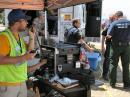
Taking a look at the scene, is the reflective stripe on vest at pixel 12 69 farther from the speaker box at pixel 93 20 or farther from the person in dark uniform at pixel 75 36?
the speaker box at pixel 93 20

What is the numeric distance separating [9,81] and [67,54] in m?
1.49

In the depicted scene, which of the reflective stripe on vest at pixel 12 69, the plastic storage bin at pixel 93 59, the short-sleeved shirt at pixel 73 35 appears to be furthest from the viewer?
the plastic storage bin at pixel 93 59

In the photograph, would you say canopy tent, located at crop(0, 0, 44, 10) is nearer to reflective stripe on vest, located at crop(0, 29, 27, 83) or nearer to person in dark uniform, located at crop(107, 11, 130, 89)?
reflective stripe on vest, located at crop(0, 29, 27, 83)

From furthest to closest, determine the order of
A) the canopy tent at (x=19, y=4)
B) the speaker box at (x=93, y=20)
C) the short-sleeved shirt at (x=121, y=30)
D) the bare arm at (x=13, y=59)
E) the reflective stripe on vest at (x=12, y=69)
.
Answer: the speaker box at (x=93, y=20)
the short-sleeved shirt at (x=121, y=30)
the canopy tent at (x=19, y=4)
the reflective stripe on vest at (x=12, y=69)
the bare arm at (x=13, y=59)

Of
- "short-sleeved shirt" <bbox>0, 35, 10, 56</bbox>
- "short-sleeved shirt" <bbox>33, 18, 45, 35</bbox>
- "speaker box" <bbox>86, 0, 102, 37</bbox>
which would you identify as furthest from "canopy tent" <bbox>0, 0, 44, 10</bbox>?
"speaker box" <bbox>86, 0, 102, 37</bbox>

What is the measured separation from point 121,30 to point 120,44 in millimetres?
340

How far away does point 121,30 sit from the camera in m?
7.78

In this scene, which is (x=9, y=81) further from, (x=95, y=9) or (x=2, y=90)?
(x=95, y=9)

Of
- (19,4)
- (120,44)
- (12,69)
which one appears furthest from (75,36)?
(12,69)

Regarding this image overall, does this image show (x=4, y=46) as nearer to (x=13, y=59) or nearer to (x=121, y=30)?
(x=13, y=59)

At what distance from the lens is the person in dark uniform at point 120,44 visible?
7.79 meters

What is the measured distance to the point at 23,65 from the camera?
4141 mm

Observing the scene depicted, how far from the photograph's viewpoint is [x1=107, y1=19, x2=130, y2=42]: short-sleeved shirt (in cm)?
778

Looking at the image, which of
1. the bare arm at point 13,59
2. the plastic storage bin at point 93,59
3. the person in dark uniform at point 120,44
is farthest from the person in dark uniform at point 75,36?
the bare arm at point 13,59
